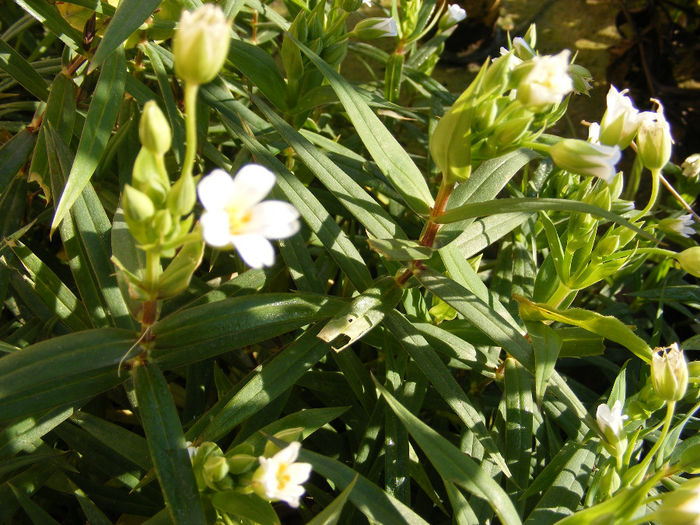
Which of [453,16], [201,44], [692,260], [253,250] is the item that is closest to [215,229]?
[253,250]

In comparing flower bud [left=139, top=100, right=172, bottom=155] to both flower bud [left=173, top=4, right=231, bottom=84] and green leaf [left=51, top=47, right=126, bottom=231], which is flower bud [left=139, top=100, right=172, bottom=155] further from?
green leaf [left=51, top=47, right=126, bottom=231]

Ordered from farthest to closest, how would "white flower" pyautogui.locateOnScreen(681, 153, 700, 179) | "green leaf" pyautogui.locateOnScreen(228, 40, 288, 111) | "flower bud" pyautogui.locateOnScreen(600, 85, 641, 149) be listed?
"white flower" pyautogui.locateOnScreen(681, 153, 700, 179), "green leaf" pyautogui.locateOnScreen(228, 40, 288, 111), "flower bud" pyautogui.locateOnScreen(600, 85, 641, 149)

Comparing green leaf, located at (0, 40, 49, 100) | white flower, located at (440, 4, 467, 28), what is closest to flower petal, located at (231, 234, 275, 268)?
green leaf, located at (0, 40, 49, 100)

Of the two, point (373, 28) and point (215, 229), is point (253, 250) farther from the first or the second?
point (373, 28)

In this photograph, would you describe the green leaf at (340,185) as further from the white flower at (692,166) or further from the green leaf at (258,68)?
the white flower at (692,166)

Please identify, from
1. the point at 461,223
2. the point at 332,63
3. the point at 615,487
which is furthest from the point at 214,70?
the point at 615,487

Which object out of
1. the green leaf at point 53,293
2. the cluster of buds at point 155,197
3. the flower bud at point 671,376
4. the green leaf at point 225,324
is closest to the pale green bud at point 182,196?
the cluster of buds at point 155,197
